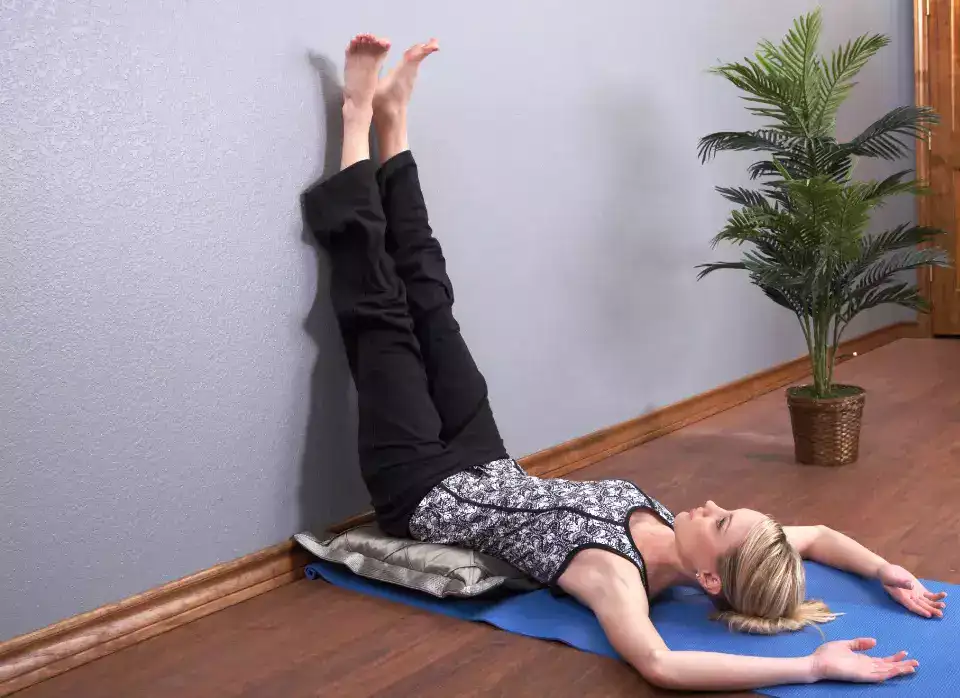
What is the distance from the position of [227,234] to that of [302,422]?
1.59 feet

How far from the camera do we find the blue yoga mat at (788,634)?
1654mm

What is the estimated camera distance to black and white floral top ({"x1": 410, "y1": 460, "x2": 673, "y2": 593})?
2016 mm

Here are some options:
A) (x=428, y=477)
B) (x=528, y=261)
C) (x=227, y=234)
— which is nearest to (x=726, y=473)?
(x=528, y=261)

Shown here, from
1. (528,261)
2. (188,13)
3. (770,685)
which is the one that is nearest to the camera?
(770,685)

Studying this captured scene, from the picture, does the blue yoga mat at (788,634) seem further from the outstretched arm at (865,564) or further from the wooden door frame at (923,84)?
the wooden door frame at (923,84)

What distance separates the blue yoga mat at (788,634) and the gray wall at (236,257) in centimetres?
48

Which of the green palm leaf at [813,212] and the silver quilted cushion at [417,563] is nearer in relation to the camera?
the silver quilted cushion at [417,563]

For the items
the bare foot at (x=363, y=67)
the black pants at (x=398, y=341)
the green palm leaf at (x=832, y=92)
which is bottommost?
the black pants at (x=398, y=341)

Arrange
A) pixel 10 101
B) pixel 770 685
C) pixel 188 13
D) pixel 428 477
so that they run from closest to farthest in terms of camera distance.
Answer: pixel 770 685 < pixel 10 101 < pixel 188 13 < pixel 428 477

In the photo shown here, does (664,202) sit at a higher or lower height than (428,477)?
higher

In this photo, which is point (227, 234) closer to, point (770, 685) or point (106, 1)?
point (106, 1)

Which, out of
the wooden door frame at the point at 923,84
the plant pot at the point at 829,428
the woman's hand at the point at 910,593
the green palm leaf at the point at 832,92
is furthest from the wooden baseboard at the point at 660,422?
the woman's hand at the point at 910,593

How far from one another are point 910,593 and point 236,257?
1552 millimetres

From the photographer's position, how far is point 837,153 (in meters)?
3.07
